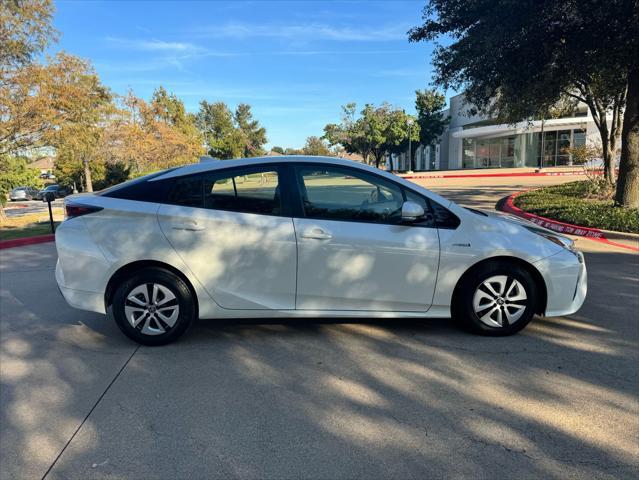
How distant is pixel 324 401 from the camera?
3.28m

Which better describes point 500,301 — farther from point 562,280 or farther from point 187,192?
point 187,192

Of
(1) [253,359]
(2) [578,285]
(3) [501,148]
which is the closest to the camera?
(1) [253,359]

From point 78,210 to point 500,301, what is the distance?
3.93m

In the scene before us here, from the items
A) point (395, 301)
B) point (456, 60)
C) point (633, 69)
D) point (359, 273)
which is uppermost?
point (456, 60)

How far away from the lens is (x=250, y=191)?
4.22 meters

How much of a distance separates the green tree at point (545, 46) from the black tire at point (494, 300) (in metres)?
6.54

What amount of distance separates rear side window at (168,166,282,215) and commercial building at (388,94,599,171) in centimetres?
3330

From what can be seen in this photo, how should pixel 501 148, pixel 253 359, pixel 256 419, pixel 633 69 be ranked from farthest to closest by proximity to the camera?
pixel 501 148, pixel 633 69, pixel 253 359, pixel 256 419

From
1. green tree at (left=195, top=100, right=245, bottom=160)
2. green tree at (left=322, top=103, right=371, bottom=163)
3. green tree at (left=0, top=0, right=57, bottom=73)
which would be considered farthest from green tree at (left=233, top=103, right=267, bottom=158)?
green tree at (left=0, top=0, right=57, bottom=73)

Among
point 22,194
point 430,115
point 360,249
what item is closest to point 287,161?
point 360,249

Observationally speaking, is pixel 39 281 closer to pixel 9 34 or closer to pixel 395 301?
pixel 395 301

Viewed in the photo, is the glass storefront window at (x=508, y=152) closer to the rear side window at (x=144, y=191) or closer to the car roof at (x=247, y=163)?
the car roof at (x=247, y=163)

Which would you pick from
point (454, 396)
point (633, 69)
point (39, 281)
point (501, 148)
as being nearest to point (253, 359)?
point (454, 396)

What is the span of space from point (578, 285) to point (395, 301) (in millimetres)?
1704
